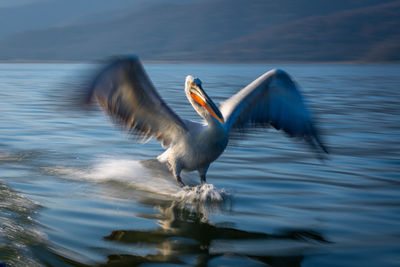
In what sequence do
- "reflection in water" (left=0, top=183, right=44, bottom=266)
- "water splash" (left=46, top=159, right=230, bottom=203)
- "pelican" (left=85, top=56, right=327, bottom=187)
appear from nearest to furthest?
"reflection in water" (left=0, top=183, right=44, bottom=266), "pelican" (left=85, top=56, right=327, bottom=187), "water splash" (left=46, top=159, right=230, bottom=203)

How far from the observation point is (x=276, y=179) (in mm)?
7012

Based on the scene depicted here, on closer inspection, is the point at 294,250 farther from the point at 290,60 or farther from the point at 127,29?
the point at 127,29

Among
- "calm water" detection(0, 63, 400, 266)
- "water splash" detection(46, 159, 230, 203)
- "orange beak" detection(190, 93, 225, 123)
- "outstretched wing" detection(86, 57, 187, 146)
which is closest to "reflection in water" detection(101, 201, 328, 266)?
"calm water" detection(0, 63, 400, 266)

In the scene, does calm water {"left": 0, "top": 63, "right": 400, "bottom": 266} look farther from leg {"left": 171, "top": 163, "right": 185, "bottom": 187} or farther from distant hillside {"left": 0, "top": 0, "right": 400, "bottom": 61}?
distant hillside {"left": 0, "top": 0, "right": 400, "bottom": 61}

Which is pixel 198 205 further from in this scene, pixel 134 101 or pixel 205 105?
pixel 134 101

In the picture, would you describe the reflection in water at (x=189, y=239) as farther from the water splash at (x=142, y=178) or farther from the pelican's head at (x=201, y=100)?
the pelican's head at (x=201, y=100)

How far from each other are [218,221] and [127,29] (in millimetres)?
186861

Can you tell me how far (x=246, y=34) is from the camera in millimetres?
169000

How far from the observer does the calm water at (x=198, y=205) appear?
14.3 feet

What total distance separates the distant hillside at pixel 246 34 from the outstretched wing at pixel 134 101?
356 feet

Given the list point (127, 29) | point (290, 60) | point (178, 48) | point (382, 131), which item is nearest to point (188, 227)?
point (382, 131)

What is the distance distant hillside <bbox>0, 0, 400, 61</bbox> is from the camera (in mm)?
128375

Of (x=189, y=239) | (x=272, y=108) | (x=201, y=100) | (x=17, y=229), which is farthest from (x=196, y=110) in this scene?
(x=17, y=229)

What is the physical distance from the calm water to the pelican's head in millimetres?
870
